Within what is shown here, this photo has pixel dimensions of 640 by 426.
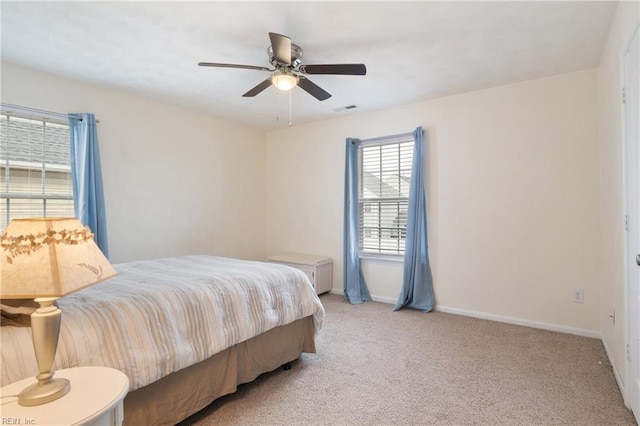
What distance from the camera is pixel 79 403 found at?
109cm

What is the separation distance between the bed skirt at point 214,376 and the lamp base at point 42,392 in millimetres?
527

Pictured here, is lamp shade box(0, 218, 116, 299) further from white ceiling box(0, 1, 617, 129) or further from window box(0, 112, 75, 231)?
window box(0, 112, 75, 231)

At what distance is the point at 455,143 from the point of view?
12.4ft

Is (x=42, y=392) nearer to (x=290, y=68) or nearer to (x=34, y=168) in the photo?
(x=290, y=68)

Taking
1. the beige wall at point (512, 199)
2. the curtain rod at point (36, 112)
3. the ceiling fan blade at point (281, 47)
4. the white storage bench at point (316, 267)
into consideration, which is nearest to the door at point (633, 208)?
the beige wall at point (512, 199)

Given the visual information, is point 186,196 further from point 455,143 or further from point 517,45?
point 517,45

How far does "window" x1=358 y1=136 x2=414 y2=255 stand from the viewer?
421cm

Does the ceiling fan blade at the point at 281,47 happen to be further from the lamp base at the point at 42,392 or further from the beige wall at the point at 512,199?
the beige wall at the point at 512,199

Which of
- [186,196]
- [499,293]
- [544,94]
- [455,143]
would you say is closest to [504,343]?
[499,293]

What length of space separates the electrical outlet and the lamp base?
150 inches

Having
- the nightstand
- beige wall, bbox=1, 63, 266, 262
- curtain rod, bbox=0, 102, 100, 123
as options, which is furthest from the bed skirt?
curtain rod, bbox=0, 102, 100, 123

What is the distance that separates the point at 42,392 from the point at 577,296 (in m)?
3.90

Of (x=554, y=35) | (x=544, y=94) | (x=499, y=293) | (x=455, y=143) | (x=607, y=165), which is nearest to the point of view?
(x=554, y=35)

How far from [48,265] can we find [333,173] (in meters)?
3.84
